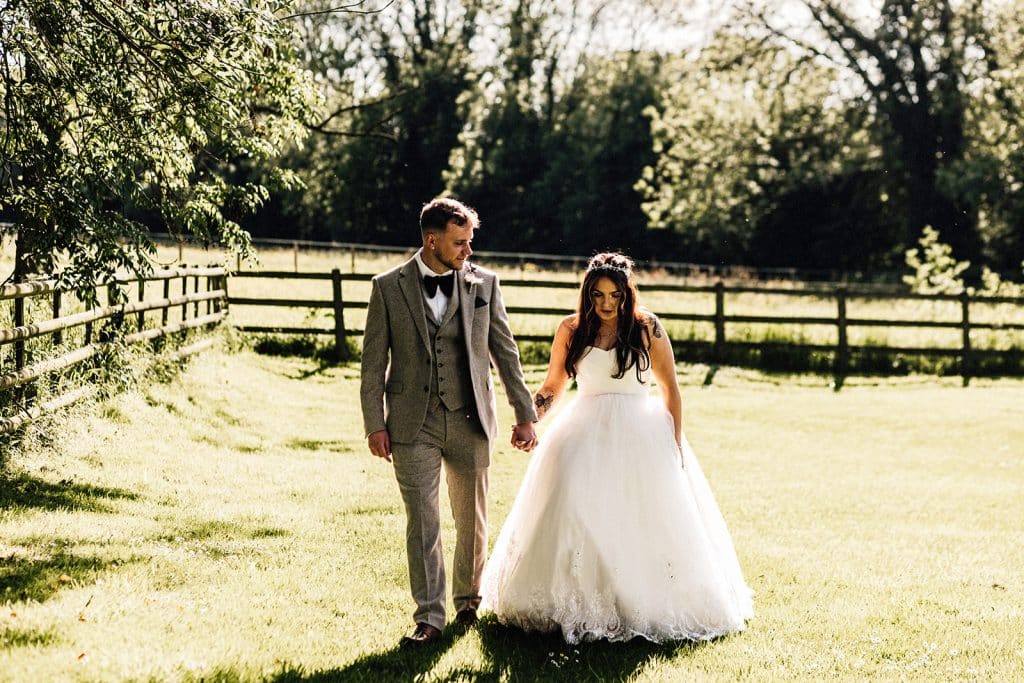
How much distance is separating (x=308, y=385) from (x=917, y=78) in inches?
934

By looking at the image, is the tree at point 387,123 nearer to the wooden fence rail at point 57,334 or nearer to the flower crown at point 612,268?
the wooden fence rail at point 57,334

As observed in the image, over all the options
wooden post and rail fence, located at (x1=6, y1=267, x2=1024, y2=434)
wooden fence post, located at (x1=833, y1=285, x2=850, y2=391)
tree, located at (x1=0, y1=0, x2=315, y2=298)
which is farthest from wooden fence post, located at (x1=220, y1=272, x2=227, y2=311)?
wooden fence post, located at (x1=833, y1=285, x2=850, y2=391)

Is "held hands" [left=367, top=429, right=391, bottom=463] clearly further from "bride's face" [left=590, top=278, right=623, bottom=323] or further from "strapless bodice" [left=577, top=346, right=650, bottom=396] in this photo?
"bride's face" [left=590, top=278, right=623, bottom=323]

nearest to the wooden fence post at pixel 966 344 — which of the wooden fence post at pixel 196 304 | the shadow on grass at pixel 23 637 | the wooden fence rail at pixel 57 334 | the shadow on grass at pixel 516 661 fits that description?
the wooden fence post at pixel 196 304

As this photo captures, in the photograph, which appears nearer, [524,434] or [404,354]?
[404,354]

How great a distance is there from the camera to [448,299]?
4.82 metres

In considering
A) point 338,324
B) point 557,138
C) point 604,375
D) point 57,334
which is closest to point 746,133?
point 557,138

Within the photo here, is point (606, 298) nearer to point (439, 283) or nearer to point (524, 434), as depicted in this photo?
point (524, 434)

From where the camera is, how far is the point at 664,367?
17.3 feet

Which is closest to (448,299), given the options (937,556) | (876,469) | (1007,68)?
(937,556)

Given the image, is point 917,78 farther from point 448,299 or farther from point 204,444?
point 448,299

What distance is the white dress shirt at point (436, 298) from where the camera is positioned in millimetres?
4770

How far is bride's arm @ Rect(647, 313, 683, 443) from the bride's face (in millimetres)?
193

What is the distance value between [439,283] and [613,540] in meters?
1.40
